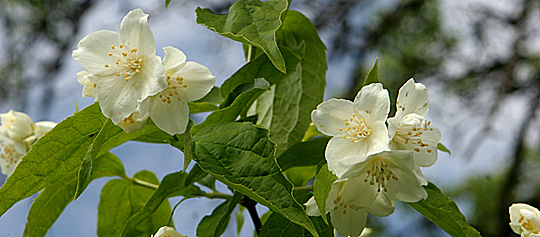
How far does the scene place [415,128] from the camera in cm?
51

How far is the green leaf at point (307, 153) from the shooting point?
0.67 metres

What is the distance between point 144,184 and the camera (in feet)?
2.75

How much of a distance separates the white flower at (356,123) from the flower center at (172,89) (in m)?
0.16

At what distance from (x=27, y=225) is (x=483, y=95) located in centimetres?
393

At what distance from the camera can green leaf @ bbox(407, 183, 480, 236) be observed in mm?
578

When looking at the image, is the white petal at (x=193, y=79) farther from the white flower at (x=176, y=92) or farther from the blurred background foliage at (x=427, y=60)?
the blurred background foliage at (x=427, y=60)

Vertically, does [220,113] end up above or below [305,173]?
above

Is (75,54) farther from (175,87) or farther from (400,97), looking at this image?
(400,97)

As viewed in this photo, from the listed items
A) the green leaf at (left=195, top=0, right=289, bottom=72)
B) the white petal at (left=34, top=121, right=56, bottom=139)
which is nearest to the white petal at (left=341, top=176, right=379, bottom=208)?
the green leaf at (left=195, top=0, right=289, bottom=72)

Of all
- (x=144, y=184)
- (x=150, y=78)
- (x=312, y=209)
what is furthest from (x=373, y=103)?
(x=144, y=184)

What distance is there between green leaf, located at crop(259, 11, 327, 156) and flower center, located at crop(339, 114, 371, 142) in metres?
0.25

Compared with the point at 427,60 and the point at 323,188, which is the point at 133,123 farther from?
the point at 427,60

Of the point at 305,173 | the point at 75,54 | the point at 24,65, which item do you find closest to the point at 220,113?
the point at 75,54

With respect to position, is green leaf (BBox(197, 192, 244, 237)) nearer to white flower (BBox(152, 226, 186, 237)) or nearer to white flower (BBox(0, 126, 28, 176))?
white flower (BBox(152, 226, 186, 237))
